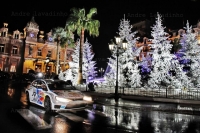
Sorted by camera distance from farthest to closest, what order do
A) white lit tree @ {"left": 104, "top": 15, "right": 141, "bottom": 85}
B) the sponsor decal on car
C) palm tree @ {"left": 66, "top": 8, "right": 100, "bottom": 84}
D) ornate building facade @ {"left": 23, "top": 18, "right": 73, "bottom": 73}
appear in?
1. ornate building facade @ {"left": 23, "top": 18, "right": 73, "bottom": 73}
2. palm tree @ {"left": 66, "top": 8, "right": 100, "bottom": 84}
3. white lit tree @ {"left": 104, "top": 15, "right": 141, "bottom": 85}
4. the sponsor decal on car

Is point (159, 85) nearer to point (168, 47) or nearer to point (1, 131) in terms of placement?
point (168, 47)

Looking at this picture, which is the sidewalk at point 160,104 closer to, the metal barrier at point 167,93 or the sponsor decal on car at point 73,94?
the metal barrier at point 167,93

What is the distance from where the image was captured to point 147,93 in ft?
70.3

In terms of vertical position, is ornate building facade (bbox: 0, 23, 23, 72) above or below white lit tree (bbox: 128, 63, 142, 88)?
above

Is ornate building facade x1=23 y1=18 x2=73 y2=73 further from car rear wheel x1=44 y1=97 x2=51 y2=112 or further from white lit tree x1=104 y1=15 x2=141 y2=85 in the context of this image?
car rear wheel x1=44 y1=97 x2=51 y2=112

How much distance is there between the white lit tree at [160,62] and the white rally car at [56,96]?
51.8 feet

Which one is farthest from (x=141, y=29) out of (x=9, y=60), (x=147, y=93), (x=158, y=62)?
(x=147, y=93)

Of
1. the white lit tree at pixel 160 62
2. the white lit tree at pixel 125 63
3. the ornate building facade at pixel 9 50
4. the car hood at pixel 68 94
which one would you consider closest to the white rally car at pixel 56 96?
the car hood at pixel 68 94

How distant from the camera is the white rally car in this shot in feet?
33.2

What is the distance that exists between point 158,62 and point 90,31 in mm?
10642

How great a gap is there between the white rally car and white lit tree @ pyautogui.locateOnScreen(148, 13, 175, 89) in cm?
1578

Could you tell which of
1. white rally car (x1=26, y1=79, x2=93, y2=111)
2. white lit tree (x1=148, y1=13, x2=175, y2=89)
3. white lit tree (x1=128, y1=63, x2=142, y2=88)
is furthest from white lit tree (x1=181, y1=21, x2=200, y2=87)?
white rally car (x1=26, y1=79, x2=93, y2=111)

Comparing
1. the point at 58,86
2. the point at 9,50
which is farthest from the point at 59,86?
the point at 9,50

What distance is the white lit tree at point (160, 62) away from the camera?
989 inches
